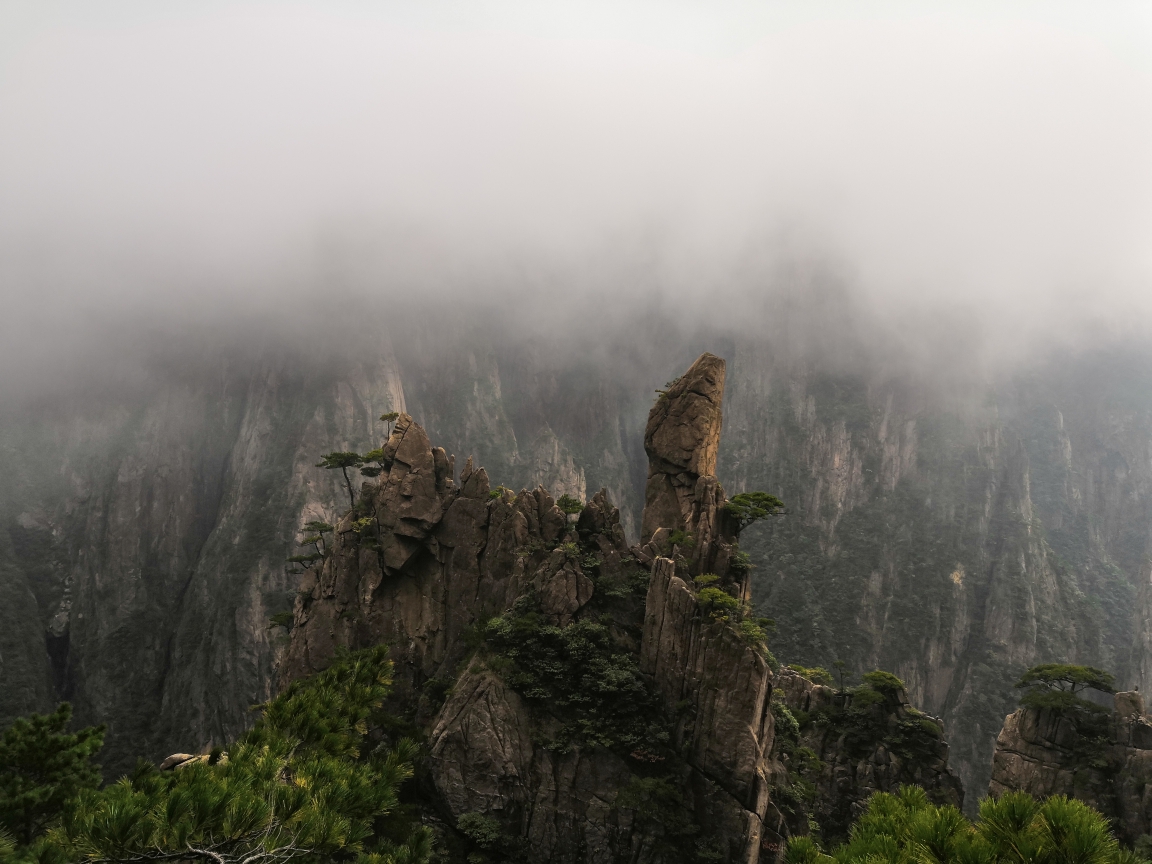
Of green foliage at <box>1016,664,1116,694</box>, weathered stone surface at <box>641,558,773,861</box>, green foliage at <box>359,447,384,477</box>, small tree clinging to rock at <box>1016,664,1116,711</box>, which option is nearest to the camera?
weathered stone surface at <box>641,558,773,861</box>

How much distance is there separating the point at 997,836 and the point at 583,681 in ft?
91.9

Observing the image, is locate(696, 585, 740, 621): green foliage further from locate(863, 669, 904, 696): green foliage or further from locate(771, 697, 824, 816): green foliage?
locate(863, 669, 904, 696): green foliage

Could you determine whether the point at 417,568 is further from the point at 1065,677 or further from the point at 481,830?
the point at 1065,677

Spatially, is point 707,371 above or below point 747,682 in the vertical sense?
above

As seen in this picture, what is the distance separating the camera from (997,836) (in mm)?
8883

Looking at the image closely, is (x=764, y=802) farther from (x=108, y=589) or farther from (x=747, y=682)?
(x=108, y=589)

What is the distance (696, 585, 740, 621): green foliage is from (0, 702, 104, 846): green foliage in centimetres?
2599

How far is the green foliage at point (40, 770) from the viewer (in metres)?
16.5

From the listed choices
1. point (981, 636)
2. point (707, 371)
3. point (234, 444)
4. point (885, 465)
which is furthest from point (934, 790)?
point (234, 444)

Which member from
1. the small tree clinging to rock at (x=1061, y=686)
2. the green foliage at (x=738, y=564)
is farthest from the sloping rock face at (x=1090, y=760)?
the green foliage at (x=738, y=564)

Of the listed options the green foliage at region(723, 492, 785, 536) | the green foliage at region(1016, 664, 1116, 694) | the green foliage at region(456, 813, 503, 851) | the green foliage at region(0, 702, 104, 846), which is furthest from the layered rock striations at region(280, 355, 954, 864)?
the green foliage at region(1016, 664, 1116, 694)

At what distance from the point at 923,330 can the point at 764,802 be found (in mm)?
139590

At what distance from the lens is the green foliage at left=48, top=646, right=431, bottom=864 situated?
34.8 feet

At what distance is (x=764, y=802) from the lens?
31984 mm
